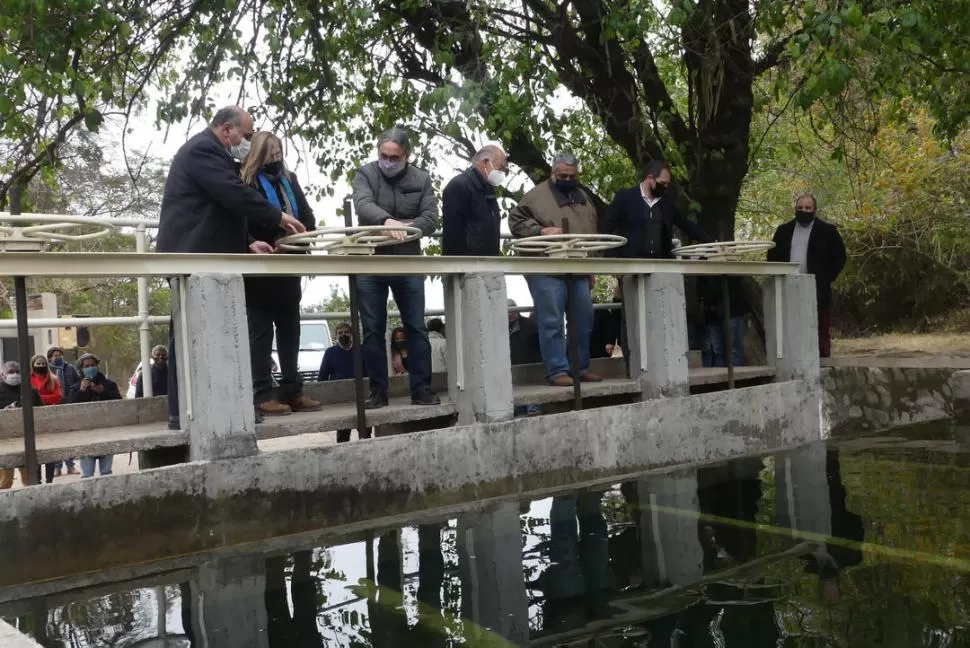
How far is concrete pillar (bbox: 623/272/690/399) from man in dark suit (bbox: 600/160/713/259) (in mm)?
813

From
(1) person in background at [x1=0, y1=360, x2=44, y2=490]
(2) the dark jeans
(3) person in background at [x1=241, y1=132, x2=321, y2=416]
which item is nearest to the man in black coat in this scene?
(3) person in background at [x1=241, y1=132, x2=321, y2=416]

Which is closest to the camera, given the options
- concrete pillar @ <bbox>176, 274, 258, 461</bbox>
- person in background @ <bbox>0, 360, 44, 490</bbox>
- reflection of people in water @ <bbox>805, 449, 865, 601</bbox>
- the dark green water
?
the dark green water

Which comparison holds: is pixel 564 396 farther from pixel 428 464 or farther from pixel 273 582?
pixel 273 582

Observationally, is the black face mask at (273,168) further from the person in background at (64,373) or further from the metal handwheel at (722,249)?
the person in background at (64,373)

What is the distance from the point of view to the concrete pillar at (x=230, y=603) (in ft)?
12.8

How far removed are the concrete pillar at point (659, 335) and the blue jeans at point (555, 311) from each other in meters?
0.34

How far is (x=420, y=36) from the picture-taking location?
1079 centimetres

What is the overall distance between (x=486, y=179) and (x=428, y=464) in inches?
79.8

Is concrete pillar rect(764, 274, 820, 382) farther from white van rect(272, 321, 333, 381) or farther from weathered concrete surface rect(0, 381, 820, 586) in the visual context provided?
white van rect(272, 321, 333, 381)

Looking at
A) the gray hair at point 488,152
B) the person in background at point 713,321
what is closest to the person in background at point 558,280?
the gray hair at point 488,152

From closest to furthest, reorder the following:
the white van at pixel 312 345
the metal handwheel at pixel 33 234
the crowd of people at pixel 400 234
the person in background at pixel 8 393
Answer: the metal handwheel at pixel 33 234
the crowd of people at pixel 400 234
the person in background at pixel 8 393
the white van at pixel 312 345

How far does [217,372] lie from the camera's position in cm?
525

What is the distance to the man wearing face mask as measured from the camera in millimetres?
7066

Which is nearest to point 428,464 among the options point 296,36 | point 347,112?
point 296,36
